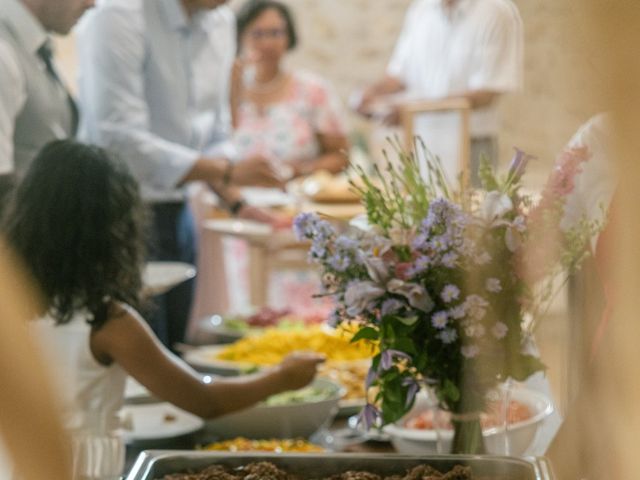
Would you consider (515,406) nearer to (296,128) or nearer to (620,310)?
(620,310)

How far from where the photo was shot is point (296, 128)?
4.18 meters


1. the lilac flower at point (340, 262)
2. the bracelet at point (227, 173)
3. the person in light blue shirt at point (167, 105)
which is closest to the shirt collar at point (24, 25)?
the person in light blue shirt at point (167, 105)

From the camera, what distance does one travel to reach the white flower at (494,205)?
1.17 meters

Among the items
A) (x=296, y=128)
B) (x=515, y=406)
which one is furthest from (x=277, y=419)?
(x=296, y=128)

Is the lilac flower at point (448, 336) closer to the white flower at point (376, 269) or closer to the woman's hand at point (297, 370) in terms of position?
the white flower at point (376, 269)

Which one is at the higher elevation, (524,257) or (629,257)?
(629,257)

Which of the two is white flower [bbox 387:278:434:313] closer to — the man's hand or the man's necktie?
the man's necktie

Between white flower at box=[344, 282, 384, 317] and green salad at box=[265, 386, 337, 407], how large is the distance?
48cm

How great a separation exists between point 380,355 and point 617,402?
24.3 inches

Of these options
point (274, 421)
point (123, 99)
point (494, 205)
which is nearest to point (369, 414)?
point (494, 205)

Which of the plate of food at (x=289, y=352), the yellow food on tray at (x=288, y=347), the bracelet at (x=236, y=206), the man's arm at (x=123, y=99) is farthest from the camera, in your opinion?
the bracelet at (x=236, y=206)

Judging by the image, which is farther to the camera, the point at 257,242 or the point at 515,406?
the point at 257,242

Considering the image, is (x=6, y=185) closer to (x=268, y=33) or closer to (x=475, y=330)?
(x=475, y=330)

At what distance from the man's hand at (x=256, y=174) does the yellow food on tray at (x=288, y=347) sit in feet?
1.32
